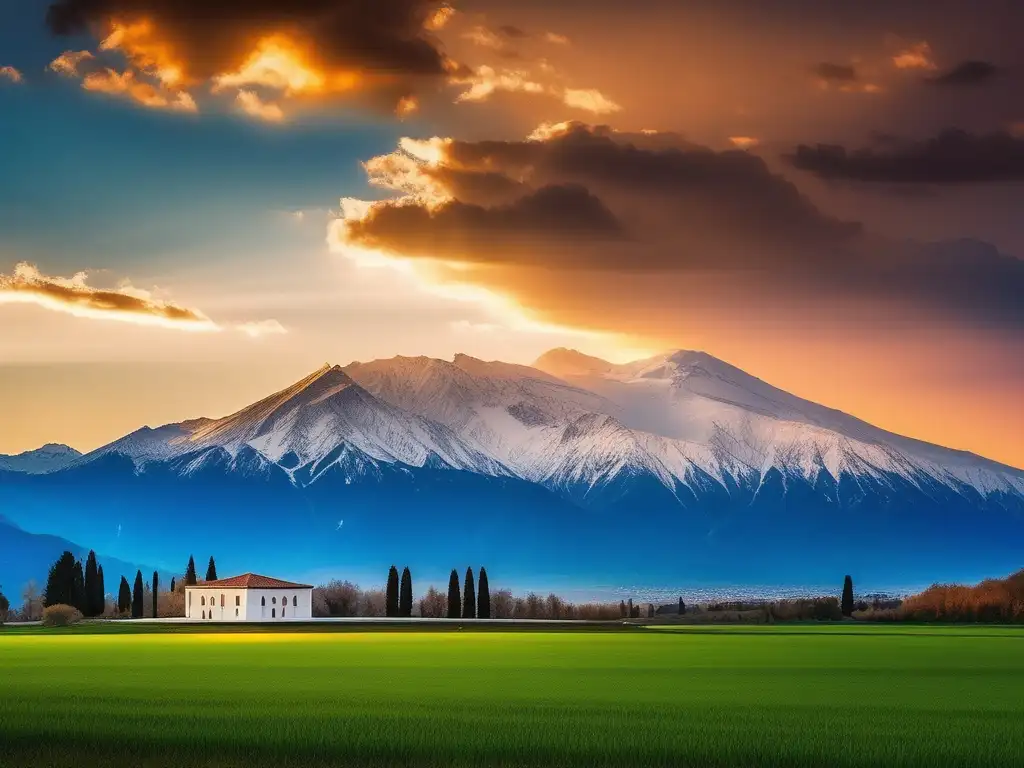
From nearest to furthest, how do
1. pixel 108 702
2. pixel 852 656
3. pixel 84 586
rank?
pixel 108 702 < pixel 852 656 < pixel 84 586

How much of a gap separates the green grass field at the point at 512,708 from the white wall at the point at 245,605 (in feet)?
284

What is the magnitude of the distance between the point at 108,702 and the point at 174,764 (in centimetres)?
1120

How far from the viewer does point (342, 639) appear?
92000 millimetres

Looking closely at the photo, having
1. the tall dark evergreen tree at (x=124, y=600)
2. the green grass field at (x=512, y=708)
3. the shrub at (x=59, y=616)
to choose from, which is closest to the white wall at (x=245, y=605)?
the tall dark evergreen tree at (x=124, y=600)

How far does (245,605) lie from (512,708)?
394 ft

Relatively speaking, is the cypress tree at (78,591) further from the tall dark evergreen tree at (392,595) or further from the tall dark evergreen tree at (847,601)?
the tall dark evergreen tree at (847,601)

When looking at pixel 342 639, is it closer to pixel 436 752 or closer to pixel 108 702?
pixel 108 702

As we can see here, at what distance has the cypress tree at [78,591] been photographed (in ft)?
483

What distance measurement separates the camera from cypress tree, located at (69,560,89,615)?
147250 millimetres

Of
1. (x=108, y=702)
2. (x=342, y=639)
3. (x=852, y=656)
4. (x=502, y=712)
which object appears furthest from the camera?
(x=342, y=639)

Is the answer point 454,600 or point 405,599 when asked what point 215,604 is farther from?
point 454,600

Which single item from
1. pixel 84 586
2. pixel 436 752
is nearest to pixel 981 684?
pixel 436 752

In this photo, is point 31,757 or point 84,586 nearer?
point 31,757

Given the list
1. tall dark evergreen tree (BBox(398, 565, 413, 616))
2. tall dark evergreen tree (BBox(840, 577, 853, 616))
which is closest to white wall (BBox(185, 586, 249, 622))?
tall dark evergreen tree (BBox(398, 565, 413, 616))
